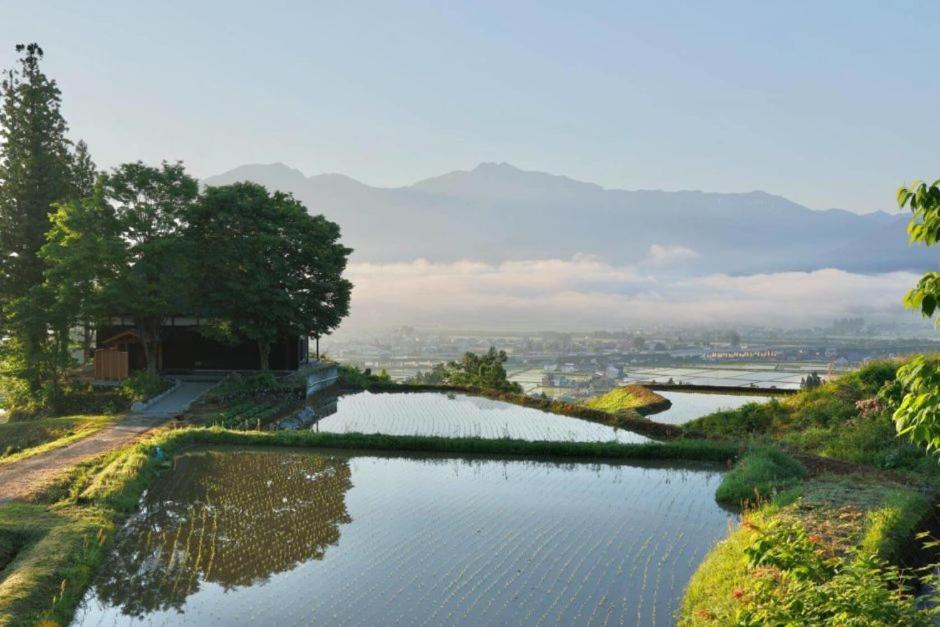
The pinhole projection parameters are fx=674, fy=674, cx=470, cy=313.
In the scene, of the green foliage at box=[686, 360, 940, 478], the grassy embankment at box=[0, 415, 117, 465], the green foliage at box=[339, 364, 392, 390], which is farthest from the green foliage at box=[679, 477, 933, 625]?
the green foliage at box=[339, 364, 392, 390]

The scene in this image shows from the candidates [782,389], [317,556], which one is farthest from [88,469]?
[782,389]

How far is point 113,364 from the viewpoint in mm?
32906

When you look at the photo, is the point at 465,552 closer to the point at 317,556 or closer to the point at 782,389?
the point at 317,556

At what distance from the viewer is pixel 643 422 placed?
25516mm

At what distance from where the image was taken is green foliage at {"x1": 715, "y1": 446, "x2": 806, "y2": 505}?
1603 cm

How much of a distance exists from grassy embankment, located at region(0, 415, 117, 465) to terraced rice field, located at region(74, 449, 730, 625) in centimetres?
716

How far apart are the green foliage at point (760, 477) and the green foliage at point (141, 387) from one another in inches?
932

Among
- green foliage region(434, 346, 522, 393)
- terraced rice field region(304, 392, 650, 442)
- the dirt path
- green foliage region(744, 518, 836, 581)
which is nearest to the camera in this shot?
green foliage region(744, 518, 836, 581)

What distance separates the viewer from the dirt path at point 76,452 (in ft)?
52.3

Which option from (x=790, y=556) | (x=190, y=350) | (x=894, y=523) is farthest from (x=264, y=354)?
(x=790, y=556)

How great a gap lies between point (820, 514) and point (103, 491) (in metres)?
15.3

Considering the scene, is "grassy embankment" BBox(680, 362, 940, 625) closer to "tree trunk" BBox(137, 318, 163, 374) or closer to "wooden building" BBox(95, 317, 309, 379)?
"wooden building" BBox(95, 317, 309, 379)

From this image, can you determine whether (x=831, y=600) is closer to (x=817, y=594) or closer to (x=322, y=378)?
(x=817, y=594)

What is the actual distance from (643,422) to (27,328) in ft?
88.8
